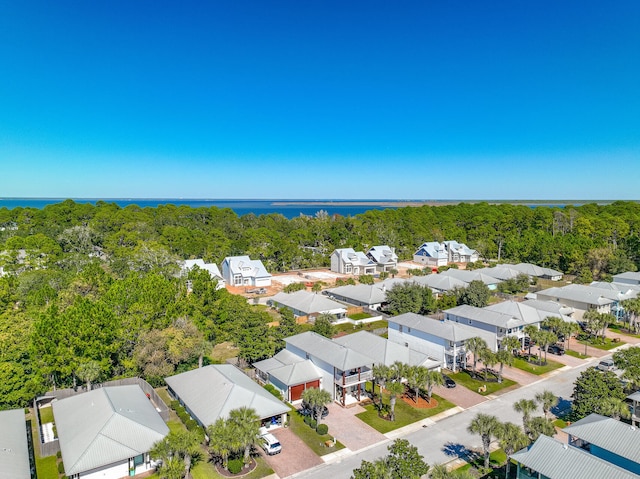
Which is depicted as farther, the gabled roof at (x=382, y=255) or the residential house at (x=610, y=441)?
the gabled roof at (x=382, y=255)

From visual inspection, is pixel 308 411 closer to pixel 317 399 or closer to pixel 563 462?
pixel 317 399

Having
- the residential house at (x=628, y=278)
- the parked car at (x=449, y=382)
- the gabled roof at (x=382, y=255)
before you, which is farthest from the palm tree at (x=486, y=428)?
the gabled roof at (x=382, y=255)

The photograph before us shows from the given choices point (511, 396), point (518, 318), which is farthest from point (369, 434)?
point (518, 318)

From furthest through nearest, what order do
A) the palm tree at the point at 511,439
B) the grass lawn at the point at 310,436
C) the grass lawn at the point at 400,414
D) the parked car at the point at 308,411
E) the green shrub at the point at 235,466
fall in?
1. the parked car at the point at 308,411
2. the grass lawn at the point at 400,414
3. the grass lawn at the point at 310,436
4. the green shrub at the point at 235,466
5. the palm tree at the point at 511,439

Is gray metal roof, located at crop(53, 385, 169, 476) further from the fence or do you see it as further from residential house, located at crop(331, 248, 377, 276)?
residential house, located at crop(331, 248, 377, 276)

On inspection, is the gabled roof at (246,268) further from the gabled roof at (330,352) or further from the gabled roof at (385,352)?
the gabled roof at (385,352)

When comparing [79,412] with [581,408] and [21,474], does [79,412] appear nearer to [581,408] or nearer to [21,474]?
[21,474]

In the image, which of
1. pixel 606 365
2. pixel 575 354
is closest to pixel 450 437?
pixel 606 365

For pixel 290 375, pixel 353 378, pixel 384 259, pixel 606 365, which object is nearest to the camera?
pixel 353 378
